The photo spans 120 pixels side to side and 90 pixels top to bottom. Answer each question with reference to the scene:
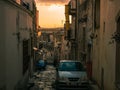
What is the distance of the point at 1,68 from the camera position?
10930 mm

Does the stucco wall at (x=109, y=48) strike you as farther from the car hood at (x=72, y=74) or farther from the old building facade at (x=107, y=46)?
the car hood at (x=72, y=74)

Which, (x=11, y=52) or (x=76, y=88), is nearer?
(x=11, y=52)

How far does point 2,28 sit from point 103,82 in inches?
391

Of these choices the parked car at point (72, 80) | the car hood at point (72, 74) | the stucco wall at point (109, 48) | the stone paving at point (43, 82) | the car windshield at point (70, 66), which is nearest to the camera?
the stucco wall at point (109, 48)

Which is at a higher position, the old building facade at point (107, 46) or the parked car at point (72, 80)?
the old building facade at point (107, 46)

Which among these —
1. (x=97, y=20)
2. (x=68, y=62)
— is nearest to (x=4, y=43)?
(x=68, y=62)

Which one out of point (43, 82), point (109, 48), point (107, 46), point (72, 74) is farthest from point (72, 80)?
point (43, 82)

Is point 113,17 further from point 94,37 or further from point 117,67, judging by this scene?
point 94,37

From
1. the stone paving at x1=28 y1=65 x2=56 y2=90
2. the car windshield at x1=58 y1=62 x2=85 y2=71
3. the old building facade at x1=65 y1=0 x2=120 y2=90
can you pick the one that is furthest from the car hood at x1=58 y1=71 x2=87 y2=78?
the stone paving at x1=28 y1=65 x2=56 y2=90

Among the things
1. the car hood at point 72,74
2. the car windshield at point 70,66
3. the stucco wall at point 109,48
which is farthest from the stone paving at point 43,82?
the stucco wall at point 109,48

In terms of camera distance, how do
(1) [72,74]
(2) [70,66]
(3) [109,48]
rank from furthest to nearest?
(2) [70,66], (1) [72,74], (3) [109,48]

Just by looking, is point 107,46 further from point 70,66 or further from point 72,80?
point 70,66

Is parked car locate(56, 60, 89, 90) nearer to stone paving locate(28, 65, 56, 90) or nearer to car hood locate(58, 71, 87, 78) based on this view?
car hood locate(58, 71, 87, 78)

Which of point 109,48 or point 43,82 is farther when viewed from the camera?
point 43,82
